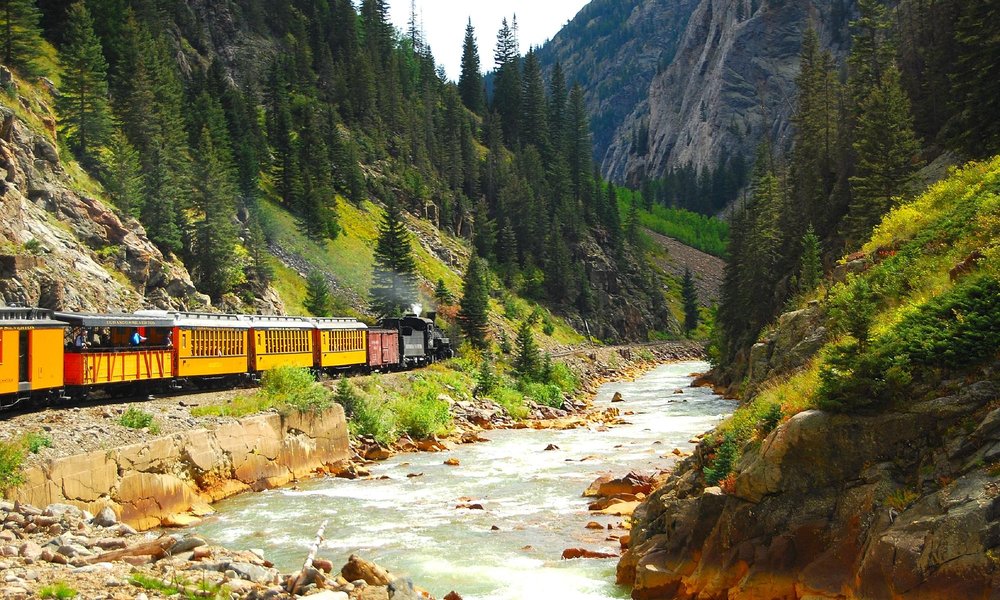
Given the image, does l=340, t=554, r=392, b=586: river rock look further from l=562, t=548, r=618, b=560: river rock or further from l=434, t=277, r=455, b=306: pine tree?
l=434, t=277, r=455, b=306: pine tree

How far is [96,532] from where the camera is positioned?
14125 millimetres

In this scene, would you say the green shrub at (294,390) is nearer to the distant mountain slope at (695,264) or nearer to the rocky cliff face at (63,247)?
the rocky cliff face at (63,247)

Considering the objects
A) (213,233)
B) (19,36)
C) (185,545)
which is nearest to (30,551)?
(185,545)

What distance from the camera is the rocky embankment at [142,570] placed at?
10.0 meters

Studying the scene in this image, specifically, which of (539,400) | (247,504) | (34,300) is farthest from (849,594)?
(539,400)

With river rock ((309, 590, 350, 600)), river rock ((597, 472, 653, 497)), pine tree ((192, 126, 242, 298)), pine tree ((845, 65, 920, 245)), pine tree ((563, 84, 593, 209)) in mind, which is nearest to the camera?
river rock ((309, 590, 350, 600))

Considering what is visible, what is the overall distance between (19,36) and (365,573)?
54164 mm

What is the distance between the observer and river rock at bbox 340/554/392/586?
40.4 feet

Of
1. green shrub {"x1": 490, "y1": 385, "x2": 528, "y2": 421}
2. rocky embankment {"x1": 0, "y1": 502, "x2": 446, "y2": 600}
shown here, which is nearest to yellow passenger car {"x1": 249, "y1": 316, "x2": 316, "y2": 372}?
green shrub {"x1": 490, "y1": 385, "x2": 528, "y2": 421}

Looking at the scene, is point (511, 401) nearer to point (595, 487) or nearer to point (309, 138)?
point (595, 487)

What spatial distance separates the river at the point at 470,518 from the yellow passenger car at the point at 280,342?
7108 millimetres

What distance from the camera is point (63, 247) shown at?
36781 mm

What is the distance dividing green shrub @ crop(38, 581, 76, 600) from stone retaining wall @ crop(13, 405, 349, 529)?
699 centimetres

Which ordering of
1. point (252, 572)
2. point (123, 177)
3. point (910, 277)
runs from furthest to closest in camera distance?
point (123, 177) → point (910, 277) → point (252, 572)
